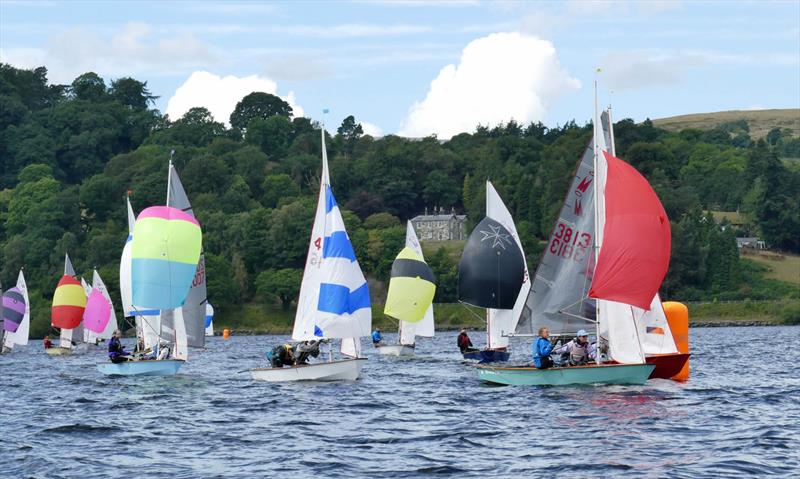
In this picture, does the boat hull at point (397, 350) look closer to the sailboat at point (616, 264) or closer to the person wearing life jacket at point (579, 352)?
the sailboat at point (616, 264)

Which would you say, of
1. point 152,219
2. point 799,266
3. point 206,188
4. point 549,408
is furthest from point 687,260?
point 549,408

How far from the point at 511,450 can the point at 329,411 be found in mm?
9680

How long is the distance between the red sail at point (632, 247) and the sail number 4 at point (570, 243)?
4796mm

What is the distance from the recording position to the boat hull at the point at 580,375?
1510 inches

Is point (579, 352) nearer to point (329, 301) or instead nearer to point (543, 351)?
point (543, 351)

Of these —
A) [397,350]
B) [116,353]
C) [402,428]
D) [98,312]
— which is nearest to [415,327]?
[397,350]

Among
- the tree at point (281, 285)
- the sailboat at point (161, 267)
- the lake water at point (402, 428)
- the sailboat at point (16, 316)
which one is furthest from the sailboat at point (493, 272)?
the tree at point (281, 285)

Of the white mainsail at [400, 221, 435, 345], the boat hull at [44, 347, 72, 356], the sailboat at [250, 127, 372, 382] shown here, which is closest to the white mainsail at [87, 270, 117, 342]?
the boat hull at [44, 347, 72, 356]

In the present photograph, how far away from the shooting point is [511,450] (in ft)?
95.2

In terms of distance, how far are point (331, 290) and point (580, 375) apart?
1032 centimetres

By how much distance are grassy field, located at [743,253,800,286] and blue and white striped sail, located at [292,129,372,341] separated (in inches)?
4547

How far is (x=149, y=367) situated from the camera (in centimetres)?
5084

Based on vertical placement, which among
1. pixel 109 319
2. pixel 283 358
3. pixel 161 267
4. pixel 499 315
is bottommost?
pixel 283 358

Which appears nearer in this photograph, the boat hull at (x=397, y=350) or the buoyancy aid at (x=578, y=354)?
the buoyancy aid at (x=578, y=354)
